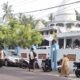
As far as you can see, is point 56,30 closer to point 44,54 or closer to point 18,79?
point 44,54

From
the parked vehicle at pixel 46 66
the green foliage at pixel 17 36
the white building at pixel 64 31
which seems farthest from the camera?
the white building at pixel 64 31

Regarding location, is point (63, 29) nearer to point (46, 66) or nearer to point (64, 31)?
point (64, 31)

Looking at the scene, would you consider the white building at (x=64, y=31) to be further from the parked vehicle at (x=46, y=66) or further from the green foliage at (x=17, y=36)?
the parked vehicle at (x=46, y=66)

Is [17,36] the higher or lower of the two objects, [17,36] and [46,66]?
the higher

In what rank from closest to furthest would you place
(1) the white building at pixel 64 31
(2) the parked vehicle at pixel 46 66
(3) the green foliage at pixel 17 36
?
(2) the parked vehicle at pixel 46 66, (3) the green foliage at pixel 17 36, (1) the white building at pixel 64 31

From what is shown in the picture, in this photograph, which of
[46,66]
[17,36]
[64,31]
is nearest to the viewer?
[46,66]

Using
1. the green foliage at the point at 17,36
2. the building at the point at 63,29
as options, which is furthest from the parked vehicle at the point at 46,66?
the building at the point at 63,29

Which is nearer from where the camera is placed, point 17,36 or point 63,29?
point 17,36

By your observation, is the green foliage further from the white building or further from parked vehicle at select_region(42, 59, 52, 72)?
parked vehicle at select_region(42, 59, 52, 72)

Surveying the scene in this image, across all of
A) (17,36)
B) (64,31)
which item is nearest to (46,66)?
(17,36)

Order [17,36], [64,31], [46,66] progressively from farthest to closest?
[64,31]
[17,36]
[46,66]

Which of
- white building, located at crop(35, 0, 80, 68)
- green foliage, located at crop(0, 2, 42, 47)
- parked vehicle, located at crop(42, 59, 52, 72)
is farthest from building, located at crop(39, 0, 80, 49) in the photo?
parked vehicle, located at crop(42, 59, 52, 72)

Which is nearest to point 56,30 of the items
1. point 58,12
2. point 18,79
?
point 58,12

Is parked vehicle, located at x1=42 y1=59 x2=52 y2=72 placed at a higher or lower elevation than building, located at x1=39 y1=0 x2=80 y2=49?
lower
